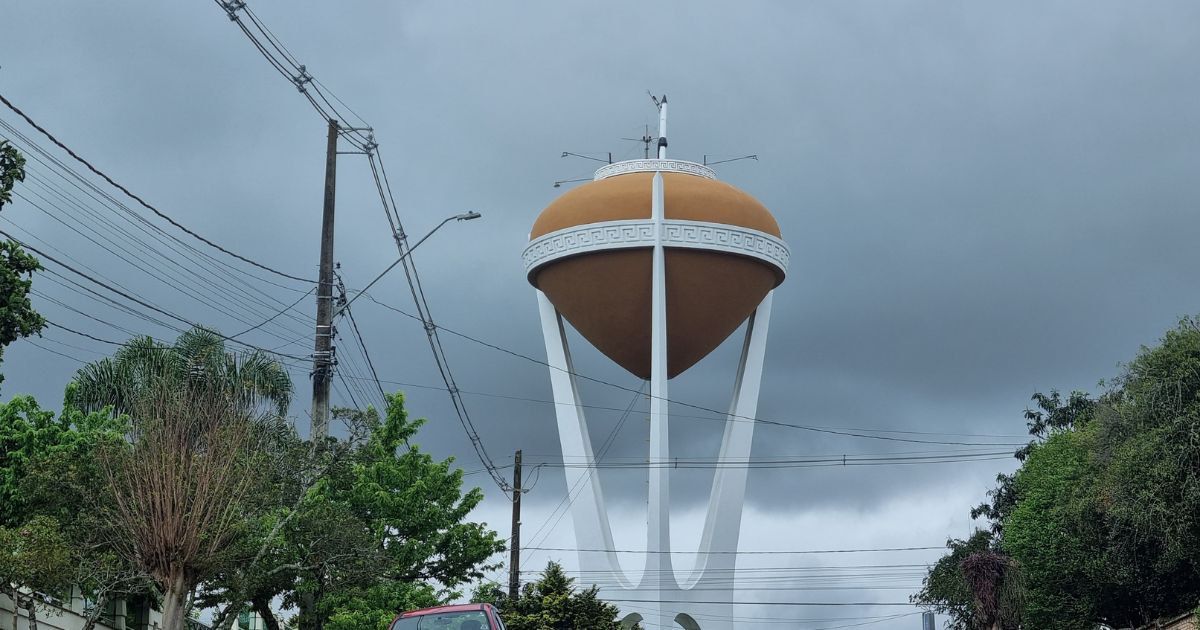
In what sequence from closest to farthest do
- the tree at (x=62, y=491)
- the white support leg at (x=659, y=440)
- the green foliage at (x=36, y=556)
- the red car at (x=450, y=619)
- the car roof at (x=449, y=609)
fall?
the red car at (x=450, y=619)
the car roof at (x=449, y=609)
the green foliage at (x=36, y=556)
the tree at (x=62, y=491)
the white support leg at (x=659, y=440)

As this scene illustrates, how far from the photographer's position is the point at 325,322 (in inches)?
1156

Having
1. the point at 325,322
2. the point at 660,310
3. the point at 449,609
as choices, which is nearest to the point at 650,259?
the point at 660,310

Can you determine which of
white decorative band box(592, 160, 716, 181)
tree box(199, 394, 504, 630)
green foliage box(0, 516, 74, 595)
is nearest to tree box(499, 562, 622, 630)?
tree box(199, 394, 504, 630)

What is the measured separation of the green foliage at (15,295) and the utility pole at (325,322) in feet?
17.3

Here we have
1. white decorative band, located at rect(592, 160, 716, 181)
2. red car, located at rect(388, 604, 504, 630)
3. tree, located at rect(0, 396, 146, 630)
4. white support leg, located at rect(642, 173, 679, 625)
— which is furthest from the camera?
white decorative band, located at rect(592, 160, 716, 181)

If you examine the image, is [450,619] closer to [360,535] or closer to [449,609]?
[449,609]

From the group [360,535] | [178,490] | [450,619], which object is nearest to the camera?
[450,619]

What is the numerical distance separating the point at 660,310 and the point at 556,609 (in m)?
12.6

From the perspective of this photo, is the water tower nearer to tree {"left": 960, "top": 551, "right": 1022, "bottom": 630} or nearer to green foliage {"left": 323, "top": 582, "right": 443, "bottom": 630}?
tree {"left": 960, "top": 551, "right": 1022, "bottom": 630}

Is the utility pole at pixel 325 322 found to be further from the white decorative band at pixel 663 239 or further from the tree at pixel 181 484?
the white decorative band at pixel 663 239

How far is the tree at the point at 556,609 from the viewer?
34688mm

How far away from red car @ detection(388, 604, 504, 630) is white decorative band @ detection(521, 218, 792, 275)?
23.4m

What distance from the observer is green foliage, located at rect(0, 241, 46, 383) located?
82.7ft

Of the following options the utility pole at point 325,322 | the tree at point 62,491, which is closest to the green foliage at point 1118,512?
the utility pole at point 325,322
